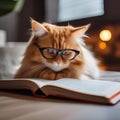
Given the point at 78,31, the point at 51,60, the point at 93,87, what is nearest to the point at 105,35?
the point at 78,31

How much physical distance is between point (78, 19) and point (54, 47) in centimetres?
201

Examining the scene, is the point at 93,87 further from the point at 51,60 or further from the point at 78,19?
the point at 78,19

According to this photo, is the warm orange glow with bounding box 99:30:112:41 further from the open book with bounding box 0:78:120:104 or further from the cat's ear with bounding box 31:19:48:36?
the open book with bounding box 0:78:120:104

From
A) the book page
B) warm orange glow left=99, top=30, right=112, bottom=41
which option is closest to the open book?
the book page

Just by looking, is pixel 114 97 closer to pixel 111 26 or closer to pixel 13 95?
pixel 13 95

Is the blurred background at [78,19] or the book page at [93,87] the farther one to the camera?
the blurred background at [78,19]

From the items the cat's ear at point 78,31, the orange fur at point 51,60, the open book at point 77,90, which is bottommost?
the open book at point 77,90

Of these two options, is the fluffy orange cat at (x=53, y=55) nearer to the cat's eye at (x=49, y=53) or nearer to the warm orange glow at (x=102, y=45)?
the cat's eye at (x=49, y=53)

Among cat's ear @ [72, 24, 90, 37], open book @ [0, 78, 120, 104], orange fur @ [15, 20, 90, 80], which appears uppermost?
cat's ear @ [72, 24, 90, 37]

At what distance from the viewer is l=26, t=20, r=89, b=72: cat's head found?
105 cm

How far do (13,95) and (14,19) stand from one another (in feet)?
8.02

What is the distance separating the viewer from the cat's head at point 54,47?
41.5 inches

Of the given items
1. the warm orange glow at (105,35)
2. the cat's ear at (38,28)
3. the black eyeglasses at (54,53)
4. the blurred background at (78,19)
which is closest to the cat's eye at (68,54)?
the black eyeglasses at (54,53)

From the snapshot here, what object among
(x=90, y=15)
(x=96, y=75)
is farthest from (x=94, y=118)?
(x=90, y=15)
